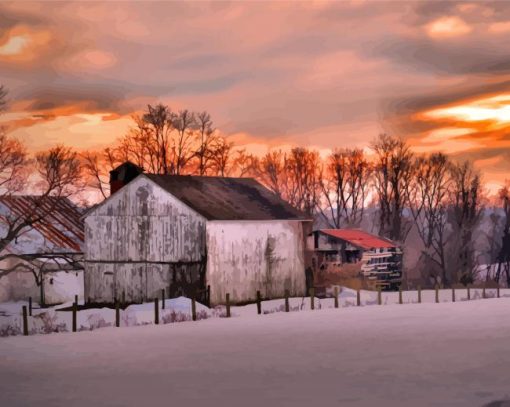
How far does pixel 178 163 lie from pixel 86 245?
2323cm

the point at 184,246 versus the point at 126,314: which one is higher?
the point at 184,246

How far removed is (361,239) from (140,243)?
80.7 feet

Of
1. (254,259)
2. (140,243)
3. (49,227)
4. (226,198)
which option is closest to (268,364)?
(254,259)

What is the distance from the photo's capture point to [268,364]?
21.8 meters

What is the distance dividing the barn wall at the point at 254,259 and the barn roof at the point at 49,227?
7.96 meters

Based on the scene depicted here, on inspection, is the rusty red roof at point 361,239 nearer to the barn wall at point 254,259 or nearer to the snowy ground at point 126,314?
the snowy ground at point 126,314

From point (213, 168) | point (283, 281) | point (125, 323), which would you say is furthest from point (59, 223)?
point (213, 168)

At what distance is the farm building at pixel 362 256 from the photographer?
60.2 m

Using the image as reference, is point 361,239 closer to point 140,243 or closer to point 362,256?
point 362,256

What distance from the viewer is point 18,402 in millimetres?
16578

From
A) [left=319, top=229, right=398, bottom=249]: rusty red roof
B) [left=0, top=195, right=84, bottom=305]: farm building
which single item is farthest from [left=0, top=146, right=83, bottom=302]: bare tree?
[left=319, top=229, right=398, bottom=249]: rusty red roof

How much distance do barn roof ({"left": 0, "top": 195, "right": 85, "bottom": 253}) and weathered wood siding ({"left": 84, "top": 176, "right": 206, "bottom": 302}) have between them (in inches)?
A: 80.2

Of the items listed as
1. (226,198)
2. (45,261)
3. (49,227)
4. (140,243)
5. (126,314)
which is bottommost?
(126,314)

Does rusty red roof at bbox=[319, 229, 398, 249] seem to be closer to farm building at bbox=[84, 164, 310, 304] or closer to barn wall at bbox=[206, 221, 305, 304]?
barn wall at bbox=[206, 221, 305, 304]
